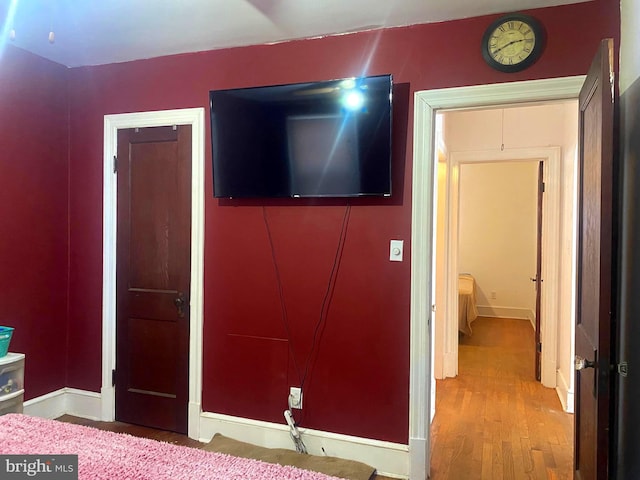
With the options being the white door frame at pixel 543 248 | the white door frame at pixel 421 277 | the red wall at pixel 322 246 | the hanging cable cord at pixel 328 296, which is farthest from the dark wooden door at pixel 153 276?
the white door frame at pixel 543 248

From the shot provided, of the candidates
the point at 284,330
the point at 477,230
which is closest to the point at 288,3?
the point at 284,330

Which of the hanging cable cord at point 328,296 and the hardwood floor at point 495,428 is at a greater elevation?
the hanging cable cord at point 328,296

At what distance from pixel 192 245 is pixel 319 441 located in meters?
1.47

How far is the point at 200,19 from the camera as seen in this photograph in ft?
8.14

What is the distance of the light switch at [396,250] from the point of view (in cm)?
253

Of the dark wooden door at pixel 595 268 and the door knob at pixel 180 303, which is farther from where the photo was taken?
the door knob at pixel 180 303

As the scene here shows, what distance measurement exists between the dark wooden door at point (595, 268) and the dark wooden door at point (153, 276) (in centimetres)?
227

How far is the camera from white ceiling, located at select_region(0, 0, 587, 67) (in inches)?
89.8

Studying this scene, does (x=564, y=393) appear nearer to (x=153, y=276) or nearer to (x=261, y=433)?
(x=261, y=433)

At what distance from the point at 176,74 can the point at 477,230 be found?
563 cm

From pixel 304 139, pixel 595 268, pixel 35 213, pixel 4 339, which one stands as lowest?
pixel 4 339

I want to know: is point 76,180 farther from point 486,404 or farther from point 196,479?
point 486,404

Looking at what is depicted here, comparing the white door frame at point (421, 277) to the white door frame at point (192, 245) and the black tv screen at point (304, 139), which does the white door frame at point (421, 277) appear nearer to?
the black tv screen at point (304, 139)

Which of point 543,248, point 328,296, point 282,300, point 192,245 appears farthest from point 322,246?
point 543,248
